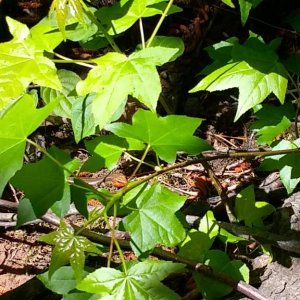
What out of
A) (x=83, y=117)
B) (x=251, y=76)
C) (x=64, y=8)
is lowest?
(x=83, y=117)

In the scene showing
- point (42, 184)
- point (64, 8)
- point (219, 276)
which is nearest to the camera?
point (64, 8)

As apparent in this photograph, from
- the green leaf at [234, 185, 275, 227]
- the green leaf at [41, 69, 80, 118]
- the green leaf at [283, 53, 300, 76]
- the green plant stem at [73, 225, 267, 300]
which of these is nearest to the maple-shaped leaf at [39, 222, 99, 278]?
the green plant stem at [73, 225, 267, 300]

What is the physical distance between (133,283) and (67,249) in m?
0.21

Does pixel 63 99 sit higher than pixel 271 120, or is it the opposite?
pixel 63 99

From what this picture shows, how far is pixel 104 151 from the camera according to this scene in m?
1.69

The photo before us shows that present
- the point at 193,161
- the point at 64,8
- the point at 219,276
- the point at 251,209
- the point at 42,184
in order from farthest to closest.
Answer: the point at 251,209
the point at 219,276
the point at 193,161
the point at 42,184
the point at 64,8

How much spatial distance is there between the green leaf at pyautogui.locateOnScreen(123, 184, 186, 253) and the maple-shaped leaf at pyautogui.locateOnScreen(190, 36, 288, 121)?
1.21 ft

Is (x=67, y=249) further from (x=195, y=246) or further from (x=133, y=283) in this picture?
(x=195, y=246)

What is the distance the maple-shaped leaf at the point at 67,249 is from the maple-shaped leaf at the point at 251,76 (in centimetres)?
64

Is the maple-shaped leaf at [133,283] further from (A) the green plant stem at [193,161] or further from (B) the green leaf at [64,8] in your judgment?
(B) the green leaf at [64,8]

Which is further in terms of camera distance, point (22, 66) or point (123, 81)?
point (22, 66)

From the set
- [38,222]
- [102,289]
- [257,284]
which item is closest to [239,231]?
[257,284]

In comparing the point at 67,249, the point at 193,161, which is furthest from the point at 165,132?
the point at 67,249

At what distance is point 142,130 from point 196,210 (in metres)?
0.82
